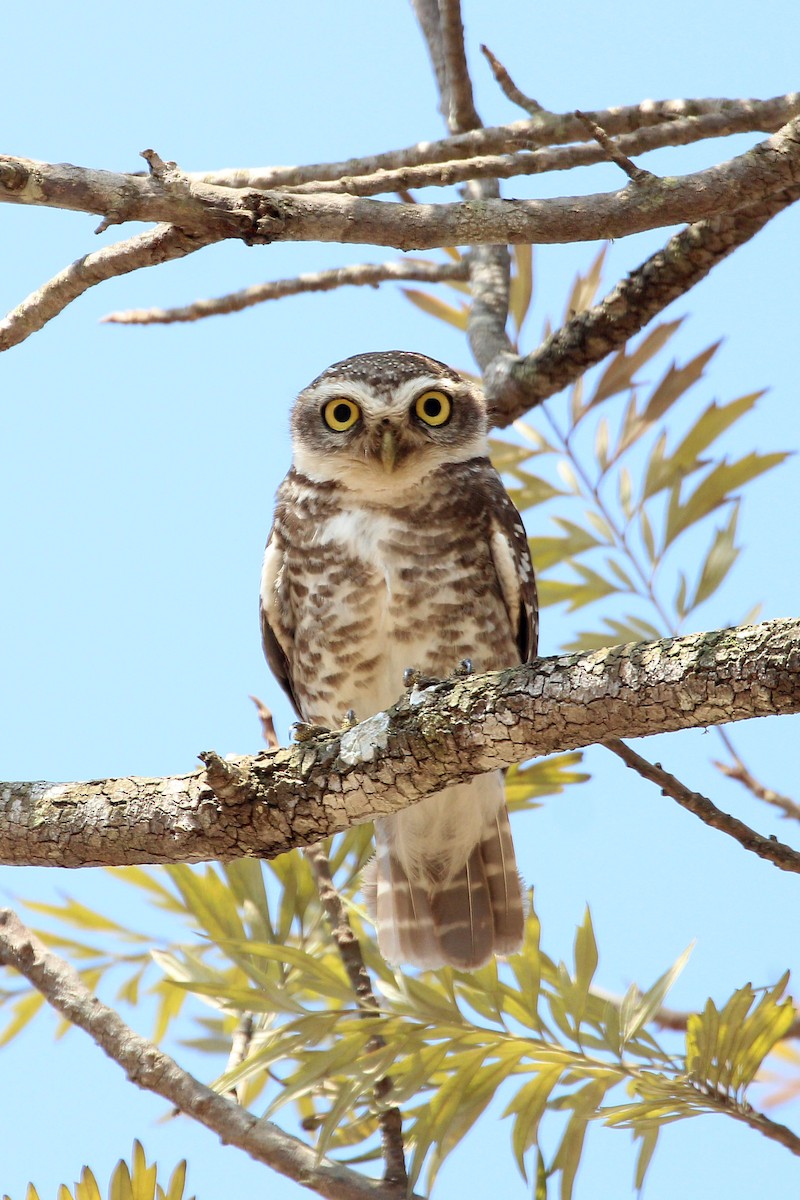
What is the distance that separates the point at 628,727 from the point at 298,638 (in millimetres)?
2038

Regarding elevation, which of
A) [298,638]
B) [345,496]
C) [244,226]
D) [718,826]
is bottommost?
[718,826]

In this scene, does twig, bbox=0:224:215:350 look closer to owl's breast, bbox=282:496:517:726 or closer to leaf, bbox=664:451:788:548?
owl's breast, bbox=282:496:517:726

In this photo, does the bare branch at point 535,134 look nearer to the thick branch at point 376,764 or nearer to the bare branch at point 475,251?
the bare branch at point 475,251

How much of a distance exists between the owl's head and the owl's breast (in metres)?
0.14

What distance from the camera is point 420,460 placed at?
13.0 ft

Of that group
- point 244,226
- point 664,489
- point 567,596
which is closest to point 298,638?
point 567,596

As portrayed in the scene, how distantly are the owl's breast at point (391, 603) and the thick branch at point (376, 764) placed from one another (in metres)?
1.22

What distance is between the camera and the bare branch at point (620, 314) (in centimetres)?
376

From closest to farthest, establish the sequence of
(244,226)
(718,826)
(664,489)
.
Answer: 1. (244,226)
2. (718,826)
3. (664,489)

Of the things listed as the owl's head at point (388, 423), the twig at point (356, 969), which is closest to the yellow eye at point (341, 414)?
the owl's head at point (388, 423)

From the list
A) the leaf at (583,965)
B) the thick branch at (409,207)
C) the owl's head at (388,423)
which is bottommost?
the leaf at (583,965)

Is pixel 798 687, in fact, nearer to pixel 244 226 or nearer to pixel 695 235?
pixel 244 226

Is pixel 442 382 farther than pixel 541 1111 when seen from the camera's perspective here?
Yes

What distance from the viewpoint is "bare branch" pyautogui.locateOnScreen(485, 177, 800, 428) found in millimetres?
3760
